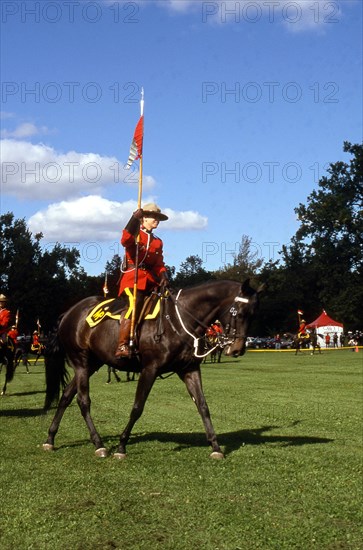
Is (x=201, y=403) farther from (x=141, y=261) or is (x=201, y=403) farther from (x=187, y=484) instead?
(x=141, y=261)

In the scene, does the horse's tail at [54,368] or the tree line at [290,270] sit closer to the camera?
the horse's tail at [54,368]

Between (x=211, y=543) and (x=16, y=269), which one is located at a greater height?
(x=16, y=269)

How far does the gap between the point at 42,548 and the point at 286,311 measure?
10269cm

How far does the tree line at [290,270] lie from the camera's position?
73750 millimetres

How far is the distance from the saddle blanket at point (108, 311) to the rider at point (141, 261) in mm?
174

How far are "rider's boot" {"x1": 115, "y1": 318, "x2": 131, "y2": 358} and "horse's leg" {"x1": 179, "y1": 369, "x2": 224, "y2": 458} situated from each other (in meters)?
0.92

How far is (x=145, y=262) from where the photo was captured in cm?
1114

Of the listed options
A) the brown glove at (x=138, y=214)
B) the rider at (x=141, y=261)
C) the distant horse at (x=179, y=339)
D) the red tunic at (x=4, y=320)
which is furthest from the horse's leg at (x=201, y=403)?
the red tunic at (x=4, y=320)

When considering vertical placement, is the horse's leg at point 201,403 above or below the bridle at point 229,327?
below

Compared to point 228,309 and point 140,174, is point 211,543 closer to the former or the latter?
point 228,309

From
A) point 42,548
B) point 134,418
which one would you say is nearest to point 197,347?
point 134,418

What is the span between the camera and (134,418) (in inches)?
412

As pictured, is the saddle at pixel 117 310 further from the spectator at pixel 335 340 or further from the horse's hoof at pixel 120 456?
the spectator at pixel 335 340

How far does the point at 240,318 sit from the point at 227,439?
2.68 meters
